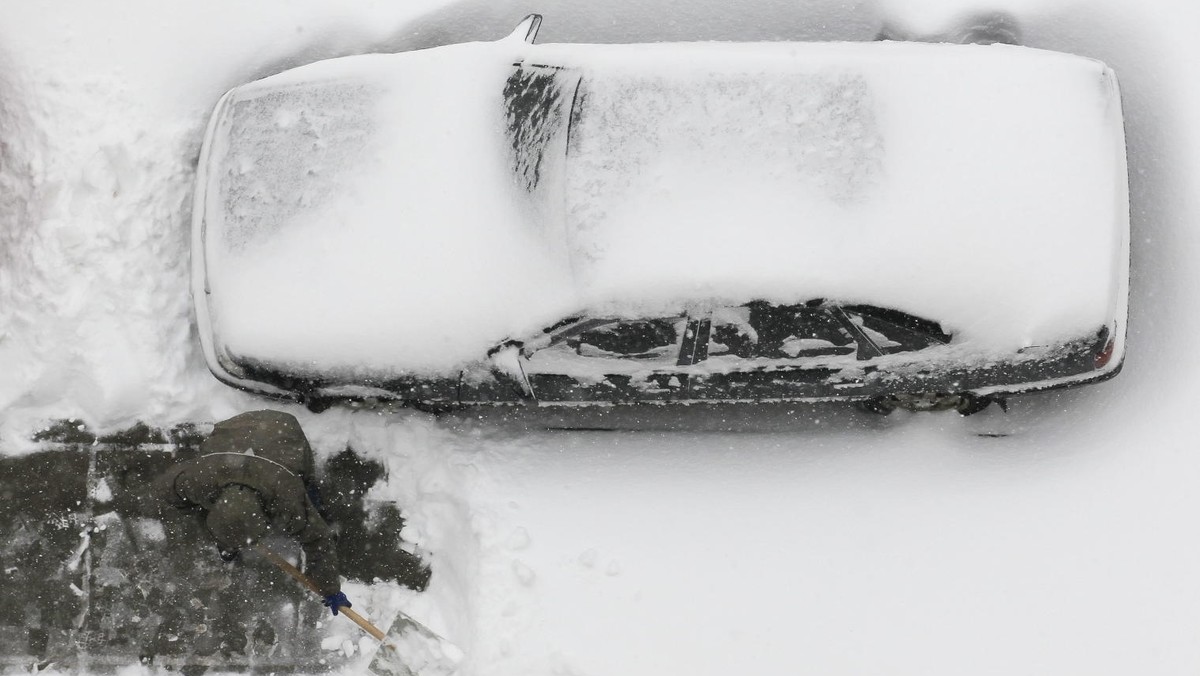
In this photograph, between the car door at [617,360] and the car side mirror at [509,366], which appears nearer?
the car door at [617,360]

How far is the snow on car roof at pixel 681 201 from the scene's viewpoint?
12.9 feet

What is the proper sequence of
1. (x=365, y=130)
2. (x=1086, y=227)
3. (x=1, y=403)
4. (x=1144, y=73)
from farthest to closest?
(x=1144, y=73) < (x=1, y=403) < (x=365, y=130) < (x=1086, y=227)

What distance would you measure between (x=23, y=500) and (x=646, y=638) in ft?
11.4

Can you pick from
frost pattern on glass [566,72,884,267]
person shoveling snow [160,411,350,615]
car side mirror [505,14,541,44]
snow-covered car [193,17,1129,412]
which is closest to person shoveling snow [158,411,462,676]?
person shoveling snow [160,411,350,615]

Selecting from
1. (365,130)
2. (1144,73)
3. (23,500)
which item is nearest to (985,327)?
(1144,73)

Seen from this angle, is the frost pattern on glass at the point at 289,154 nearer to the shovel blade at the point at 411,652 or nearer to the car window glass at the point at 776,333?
the car window glass at the point at 776,333

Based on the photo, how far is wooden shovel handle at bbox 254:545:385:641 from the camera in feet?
14.6

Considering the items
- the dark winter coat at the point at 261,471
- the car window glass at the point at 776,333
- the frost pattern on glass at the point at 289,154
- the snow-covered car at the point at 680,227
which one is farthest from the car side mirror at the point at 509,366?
the frost pattern on glass at the point at 289,154

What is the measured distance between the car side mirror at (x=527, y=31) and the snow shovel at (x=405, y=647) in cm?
291

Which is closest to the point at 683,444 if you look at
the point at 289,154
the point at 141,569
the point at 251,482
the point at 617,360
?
the point at 617,360

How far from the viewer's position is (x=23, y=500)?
15.7 ft

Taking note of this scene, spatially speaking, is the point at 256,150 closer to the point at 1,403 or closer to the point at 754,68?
the point at 1,403

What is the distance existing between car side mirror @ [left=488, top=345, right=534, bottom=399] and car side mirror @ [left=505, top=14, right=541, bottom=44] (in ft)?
5.19

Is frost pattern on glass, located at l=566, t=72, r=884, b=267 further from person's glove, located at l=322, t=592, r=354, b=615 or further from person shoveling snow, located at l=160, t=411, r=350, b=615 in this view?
person's glove, located at l=322, t=592, r=354, b=615
